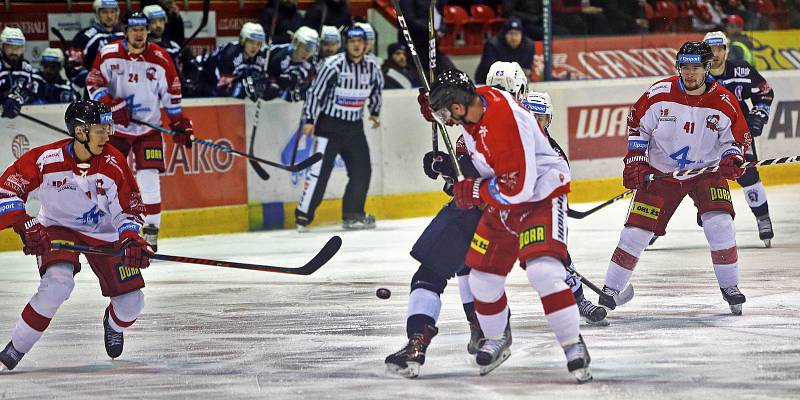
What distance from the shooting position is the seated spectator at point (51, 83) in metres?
9.46

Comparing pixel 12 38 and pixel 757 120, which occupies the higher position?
pixel 12 38

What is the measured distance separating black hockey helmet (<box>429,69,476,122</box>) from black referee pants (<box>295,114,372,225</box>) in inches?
199

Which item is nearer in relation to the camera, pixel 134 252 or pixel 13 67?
pixel 134 252

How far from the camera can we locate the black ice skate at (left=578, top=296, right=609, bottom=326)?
613cm

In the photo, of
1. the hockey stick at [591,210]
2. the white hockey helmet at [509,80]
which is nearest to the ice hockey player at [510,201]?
the white hockey helmet at [509,80]

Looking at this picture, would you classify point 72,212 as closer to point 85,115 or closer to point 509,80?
point 85,115

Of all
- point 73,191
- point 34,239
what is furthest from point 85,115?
point 34,239

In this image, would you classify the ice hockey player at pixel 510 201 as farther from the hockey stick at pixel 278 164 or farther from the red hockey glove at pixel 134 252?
the hockey stick at pixel 278 164

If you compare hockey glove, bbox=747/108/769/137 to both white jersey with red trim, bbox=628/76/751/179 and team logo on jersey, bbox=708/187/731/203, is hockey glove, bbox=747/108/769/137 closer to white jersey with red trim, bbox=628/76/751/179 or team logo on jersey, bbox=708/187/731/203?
white jersey with red trim, bbox=628/76/751/179

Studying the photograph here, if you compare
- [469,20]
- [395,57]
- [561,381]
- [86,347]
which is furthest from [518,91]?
[469,20]

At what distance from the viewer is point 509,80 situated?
215 inches

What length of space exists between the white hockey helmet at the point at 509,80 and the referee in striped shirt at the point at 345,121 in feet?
14.5

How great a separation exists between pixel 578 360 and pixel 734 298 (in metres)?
1.69

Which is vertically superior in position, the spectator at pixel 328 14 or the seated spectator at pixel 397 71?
the spectator at pixel 328 14
